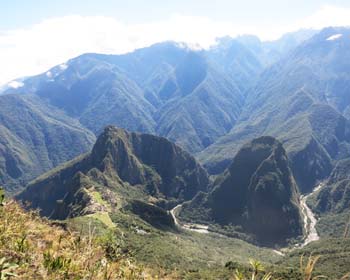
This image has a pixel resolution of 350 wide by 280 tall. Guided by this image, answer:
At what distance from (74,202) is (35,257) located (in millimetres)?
152793

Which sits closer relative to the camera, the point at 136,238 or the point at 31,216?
the point at 31,216

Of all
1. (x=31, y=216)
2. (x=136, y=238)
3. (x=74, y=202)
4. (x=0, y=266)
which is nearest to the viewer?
(x=0, y=266)

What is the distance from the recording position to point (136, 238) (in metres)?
121

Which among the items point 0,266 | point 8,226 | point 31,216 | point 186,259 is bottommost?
point 186,259

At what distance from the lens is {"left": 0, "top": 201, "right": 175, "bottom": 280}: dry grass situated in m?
11.7

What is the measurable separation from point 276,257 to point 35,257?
166 metres

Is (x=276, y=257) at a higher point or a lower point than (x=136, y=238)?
lower

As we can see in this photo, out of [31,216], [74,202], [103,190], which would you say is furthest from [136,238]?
[31,216]

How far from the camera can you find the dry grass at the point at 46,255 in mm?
11664

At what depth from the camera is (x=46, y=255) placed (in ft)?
41.9

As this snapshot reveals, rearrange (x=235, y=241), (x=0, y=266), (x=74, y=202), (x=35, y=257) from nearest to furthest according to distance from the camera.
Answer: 1. (x=0, y=266)
2. (x=35, y=257)
3. (x=74, y=202)
4. (x=235, y=241)

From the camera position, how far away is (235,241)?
191 metres

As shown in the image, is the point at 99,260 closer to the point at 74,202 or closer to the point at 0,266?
the point at 0,266

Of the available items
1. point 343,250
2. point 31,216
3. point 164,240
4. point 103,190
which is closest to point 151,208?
point 103,190
